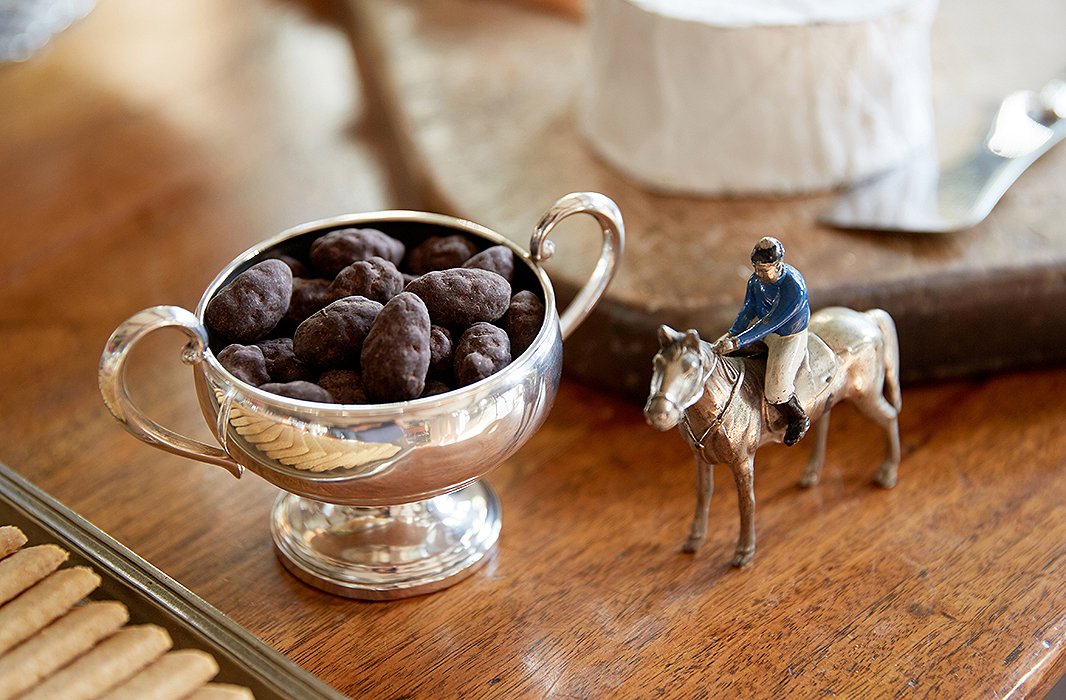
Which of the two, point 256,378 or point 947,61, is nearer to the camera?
point 256,378

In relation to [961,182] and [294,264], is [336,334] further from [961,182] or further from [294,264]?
[961,182]

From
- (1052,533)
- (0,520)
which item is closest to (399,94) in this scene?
(0,520)

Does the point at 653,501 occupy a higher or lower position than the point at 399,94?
lower

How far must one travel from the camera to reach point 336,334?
1.86 ft

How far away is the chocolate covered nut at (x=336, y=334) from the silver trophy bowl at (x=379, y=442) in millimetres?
37

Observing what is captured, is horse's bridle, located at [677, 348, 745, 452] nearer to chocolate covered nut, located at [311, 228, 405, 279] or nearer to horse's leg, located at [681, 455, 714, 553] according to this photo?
horse's leg, located at [681, 455, 714, 553]

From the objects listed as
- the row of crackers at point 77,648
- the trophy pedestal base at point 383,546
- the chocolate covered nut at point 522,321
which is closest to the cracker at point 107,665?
the row of crackers at point 77,648

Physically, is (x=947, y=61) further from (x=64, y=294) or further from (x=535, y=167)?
(x=64, y=294)

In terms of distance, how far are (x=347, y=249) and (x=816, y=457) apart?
0.99 feet

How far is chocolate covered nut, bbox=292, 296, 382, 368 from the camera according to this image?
0.57 metres

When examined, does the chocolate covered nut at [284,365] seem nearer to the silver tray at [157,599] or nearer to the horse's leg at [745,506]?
the silver tray at [157,599]

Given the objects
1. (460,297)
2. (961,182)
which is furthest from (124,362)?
(961,182)

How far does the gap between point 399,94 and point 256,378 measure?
1.64ft

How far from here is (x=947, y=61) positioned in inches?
39.5
